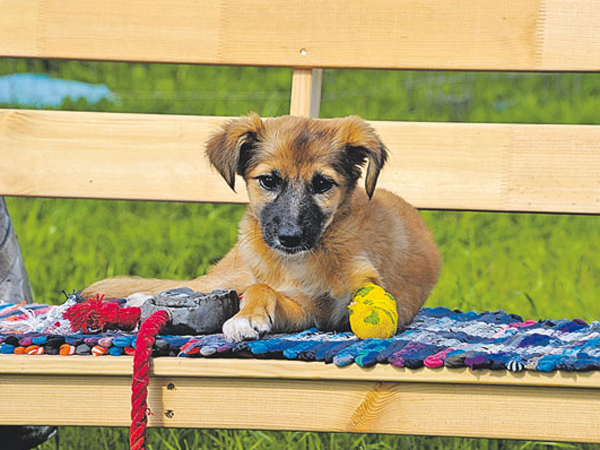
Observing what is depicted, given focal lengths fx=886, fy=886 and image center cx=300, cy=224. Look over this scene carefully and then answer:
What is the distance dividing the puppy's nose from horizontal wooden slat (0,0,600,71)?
118 centimetres

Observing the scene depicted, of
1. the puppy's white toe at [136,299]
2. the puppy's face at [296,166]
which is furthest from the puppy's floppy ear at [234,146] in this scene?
the puppy's white toe at [136,299]

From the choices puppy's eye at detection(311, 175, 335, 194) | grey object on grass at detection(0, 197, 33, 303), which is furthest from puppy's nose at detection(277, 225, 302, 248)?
grey object on grass at detection(0, 197, 33, 303)

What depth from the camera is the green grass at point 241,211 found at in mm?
3480

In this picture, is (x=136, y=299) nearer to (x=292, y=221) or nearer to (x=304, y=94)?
(x=292, y=221)

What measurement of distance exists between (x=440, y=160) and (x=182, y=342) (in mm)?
1551

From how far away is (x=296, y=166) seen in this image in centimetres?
238

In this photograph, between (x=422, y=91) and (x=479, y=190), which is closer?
(x=479, y=190)

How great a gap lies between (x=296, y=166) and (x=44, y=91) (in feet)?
12.1

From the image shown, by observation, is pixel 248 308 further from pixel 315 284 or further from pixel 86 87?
pixel 86 87

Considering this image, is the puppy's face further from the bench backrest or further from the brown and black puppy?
the bench backrest

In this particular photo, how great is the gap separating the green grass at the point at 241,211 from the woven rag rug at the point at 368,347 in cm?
106

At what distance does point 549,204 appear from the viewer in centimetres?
317

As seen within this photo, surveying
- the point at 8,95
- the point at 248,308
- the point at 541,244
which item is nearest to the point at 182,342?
the point at 248,308

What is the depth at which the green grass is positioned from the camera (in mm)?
3480
